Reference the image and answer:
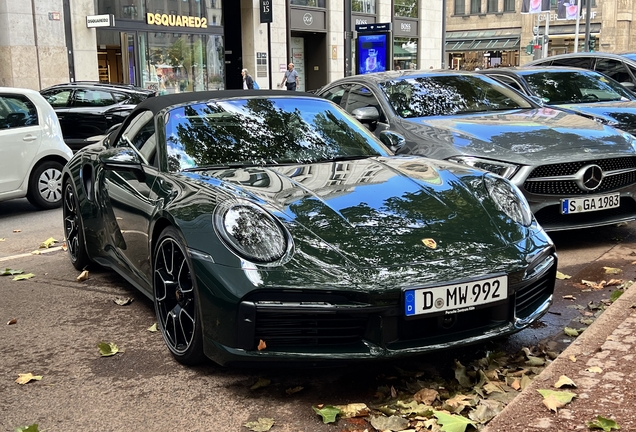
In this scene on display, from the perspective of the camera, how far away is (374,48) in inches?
995

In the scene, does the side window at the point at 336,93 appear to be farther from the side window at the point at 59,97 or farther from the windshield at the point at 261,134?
the side window at the point at 59,97

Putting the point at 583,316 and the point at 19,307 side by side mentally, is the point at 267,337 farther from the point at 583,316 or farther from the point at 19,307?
the point at 19,307

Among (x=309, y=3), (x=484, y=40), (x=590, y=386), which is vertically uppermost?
(x=309, y=3)

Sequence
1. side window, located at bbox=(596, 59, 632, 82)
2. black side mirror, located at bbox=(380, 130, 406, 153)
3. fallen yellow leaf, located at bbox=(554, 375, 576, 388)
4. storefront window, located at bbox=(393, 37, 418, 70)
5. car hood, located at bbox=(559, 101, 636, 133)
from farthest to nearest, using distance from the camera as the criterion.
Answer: storefront window, located at bbox=(393, 37, 418, 70)
side window, located at bbox=(596, 59, 632, 82)
car hood, located at bbox=(559, 101, 636, 133)
black side mirror, located at bbox=(380, 130, 406, 153)
fallen yellow leaf, located at bbox=(554, 375, 576, 388)

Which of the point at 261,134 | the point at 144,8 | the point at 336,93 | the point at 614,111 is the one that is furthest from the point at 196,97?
the point at 144,8

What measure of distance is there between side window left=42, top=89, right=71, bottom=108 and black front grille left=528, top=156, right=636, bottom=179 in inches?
450

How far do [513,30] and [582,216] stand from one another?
66074mm

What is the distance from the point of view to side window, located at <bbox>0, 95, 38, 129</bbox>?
→ 8.84 m

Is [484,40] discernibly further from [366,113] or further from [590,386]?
[590,386]

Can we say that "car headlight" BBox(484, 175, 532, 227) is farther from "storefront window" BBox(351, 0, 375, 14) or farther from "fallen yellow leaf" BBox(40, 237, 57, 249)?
"storefront window" BBox(351, 0, 375, 14)

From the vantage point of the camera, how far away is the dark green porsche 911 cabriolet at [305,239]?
321 cm

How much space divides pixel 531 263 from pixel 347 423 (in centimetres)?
117

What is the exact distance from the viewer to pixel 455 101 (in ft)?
24.1

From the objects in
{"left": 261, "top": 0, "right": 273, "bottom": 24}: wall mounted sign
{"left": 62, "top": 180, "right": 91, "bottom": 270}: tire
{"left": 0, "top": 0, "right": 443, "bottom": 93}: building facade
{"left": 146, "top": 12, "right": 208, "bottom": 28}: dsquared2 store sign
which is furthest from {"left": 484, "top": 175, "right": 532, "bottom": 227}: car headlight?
{"left": 261, "top": 0, "right": 273, "bottom": 24}: wall mounted sign
